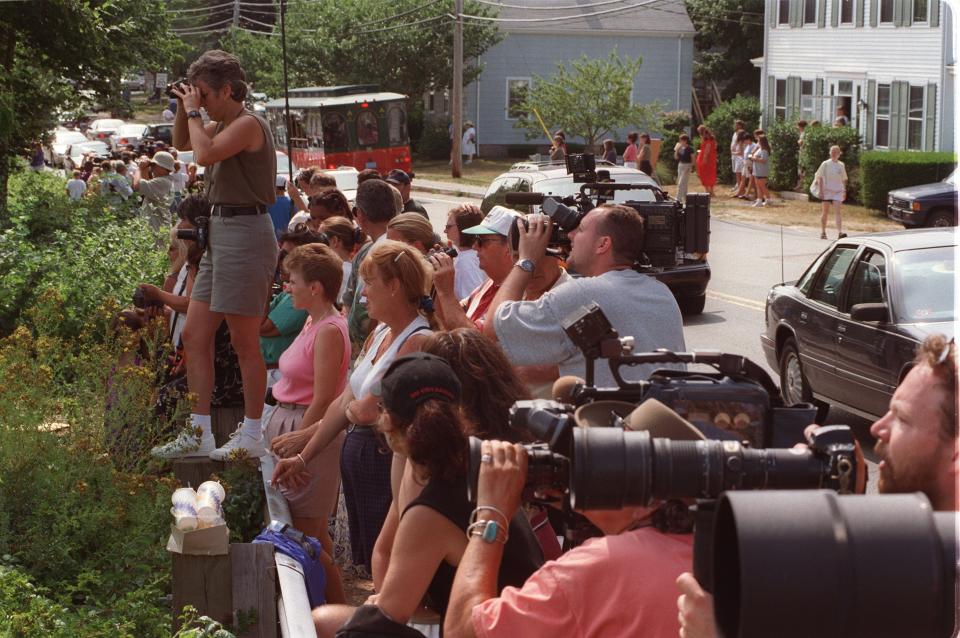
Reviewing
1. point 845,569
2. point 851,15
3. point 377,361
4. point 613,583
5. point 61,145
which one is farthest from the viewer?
point 61,145

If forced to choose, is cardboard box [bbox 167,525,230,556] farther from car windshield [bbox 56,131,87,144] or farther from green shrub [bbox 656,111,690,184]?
car windshield [bbox 56,131,87,144]

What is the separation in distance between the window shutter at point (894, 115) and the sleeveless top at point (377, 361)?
105 ft

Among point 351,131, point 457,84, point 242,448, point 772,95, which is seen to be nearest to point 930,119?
point 772,95

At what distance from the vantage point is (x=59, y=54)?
51.6ft

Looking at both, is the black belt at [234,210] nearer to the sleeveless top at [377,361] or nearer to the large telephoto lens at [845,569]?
the sleeveless top at [377,361]

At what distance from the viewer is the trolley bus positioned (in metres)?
36.9

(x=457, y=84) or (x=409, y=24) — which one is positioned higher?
(x=409, y=24)

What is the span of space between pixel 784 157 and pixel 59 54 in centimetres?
2304

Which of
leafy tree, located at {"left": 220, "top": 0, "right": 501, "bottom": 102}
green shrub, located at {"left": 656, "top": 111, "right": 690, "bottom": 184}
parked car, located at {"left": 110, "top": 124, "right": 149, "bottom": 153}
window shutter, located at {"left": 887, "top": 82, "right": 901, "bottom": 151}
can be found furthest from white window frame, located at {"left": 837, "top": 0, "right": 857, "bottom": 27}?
parked car, located at {"left": 110, "top": 124, "right": 149, "bottom": 153}

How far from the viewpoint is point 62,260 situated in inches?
444

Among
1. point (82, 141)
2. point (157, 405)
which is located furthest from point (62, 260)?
point (82, 141)

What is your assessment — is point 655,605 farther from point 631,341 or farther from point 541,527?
point 541,527

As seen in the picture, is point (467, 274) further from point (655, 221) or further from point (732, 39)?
point (732, 39)

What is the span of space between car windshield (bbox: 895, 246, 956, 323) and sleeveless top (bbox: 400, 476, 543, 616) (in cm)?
600
